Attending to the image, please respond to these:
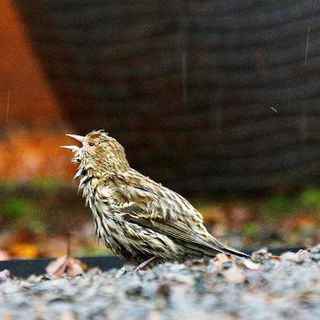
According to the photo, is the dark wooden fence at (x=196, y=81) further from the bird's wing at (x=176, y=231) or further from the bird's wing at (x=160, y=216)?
the bird's wing at (x=176, y=231)

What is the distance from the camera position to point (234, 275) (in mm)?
5613

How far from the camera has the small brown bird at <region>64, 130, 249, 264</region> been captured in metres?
7.16

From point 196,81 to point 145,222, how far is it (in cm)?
486

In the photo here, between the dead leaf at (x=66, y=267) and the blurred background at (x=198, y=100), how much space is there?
3.03m

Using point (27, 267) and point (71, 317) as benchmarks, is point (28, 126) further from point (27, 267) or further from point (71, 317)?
point (71, 317)

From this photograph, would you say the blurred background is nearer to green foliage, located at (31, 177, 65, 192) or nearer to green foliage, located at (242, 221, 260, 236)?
green foliage, located at (242, 221, 260, 236)

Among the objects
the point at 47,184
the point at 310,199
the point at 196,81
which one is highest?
the point at 196,81

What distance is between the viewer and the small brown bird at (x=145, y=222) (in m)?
7.16

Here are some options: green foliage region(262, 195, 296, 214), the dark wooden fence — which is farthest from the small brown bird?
green foliage region(262, 195, 296, 214)

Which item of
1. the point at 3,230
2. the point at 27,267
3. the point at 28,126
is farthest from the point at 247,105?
the point at 28,126

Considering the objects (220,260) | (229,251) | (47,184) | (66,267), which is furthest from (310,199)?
(220,260)

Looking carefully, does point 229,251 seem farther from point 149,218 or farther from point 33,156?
point 33,156

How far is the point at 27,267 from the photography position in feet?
24.3

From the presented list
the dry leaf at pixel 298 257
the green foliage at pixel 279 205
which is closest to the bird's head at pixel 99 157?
the dry leaf at pixel 298 257
